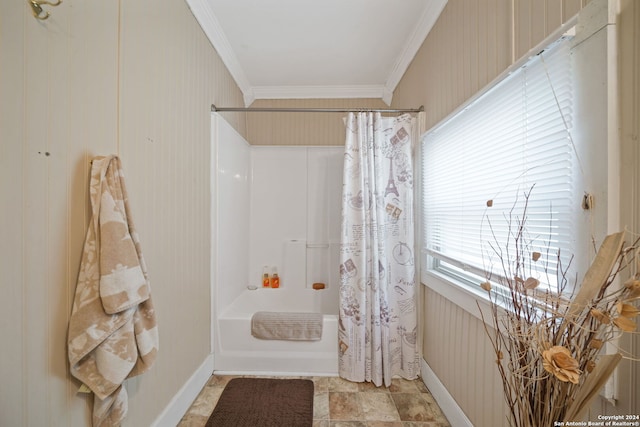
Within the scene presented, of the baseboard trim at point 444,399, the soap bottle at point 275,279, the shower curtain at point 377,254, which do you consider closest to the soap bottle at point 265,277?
the soap bottle at point 275,279

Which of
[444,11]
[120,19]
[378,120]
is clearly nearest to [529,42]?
[444,11]

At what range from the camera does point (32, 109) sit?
0.74 meters

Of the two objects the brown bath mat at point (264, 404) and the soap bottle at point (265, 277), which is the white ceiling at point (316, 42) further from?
the brown bath mat at point (264, 404)

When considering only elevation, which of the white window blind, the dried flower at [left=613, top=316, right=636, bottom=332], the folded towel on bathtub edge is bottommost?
→ the folded towel on bathtub edge

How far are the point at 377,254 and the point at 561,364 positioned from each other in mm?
1349

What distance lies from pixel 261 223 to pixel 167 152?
5.37ft

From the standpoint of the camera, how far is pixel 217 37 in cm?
192

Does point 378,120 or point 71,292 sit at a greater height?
point 378,120

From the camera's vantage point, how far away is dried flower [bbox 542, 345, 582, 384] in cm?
50

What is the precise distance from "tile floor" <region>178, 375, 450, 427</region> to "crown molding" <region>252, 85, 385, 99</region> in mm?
2723

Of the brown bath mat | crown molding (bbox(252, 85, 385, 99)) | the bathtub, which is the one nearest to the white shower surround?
the bathtub

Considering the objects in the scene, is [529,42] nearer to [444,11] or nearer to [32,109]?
[444,11]

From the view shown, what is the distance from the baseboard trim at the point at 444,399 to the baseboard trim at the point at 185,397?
1.60 metres

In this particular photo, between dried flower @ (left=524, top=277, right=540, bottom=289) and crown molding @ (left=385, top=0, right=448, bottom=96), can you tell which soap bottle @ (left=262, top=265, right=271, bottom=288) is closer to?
crown molding @ (left=385, top=0, right=448, bottom=96)
